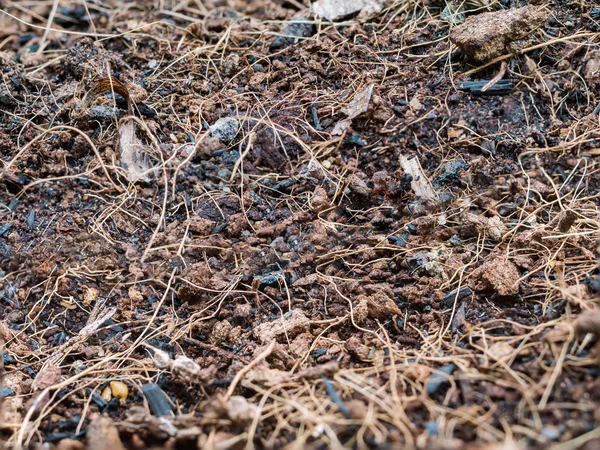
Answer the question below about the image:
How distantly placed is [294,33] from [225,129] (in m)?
0.61

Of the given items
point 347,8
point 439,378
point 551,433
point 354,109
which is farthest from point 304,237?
point 347,8

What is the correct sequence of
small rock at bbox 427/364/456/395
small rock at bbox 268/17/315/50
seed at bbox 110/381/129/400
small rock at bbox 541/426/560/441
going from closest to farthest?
small rock at bbox 541/426/560/441 < small rock at bbox 427/364/456/395 < seed at bbox 110/381/129/400 < small rock at bbox 268/17/315/50

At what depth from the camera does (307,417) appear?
1.43m

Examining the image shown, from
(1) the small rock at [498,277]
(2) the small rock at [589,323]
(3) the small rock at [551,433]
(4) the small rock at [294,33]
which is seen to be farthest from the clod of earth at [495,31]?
(3) the small rock at [551,433]

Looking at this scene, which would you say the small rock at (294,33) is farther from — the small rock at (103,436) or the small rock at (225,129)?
the small rock at (103,436)

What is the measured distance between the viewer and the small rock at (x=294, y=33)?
2514 mm

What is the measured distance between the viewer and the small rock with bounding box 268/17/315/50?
251 centimetres

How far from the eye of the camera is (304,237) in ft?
6.59

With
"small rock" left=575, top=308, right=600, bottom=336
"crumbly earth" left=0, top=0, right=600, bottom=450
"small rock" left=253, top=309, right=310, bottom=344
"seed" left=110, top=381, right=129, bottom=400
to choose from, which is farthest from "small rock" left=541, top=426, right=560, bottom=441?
"seed" left=110, top=381, right=129, bottom=400

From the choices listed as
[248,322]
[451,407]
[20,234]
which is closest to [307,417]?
[451,407]

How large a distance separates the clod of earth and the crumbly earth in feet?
0.15

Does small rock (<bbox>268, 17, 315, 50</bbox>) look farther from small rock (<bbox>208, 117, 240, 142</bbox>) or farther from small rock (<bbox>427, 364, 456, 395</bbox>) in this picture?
small rock (<bbox>427, 364, 456, 395</bbox>)

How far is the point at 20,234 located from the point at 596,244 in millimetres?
1844

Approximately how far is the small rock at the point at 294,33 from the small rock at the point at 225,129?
45cm
